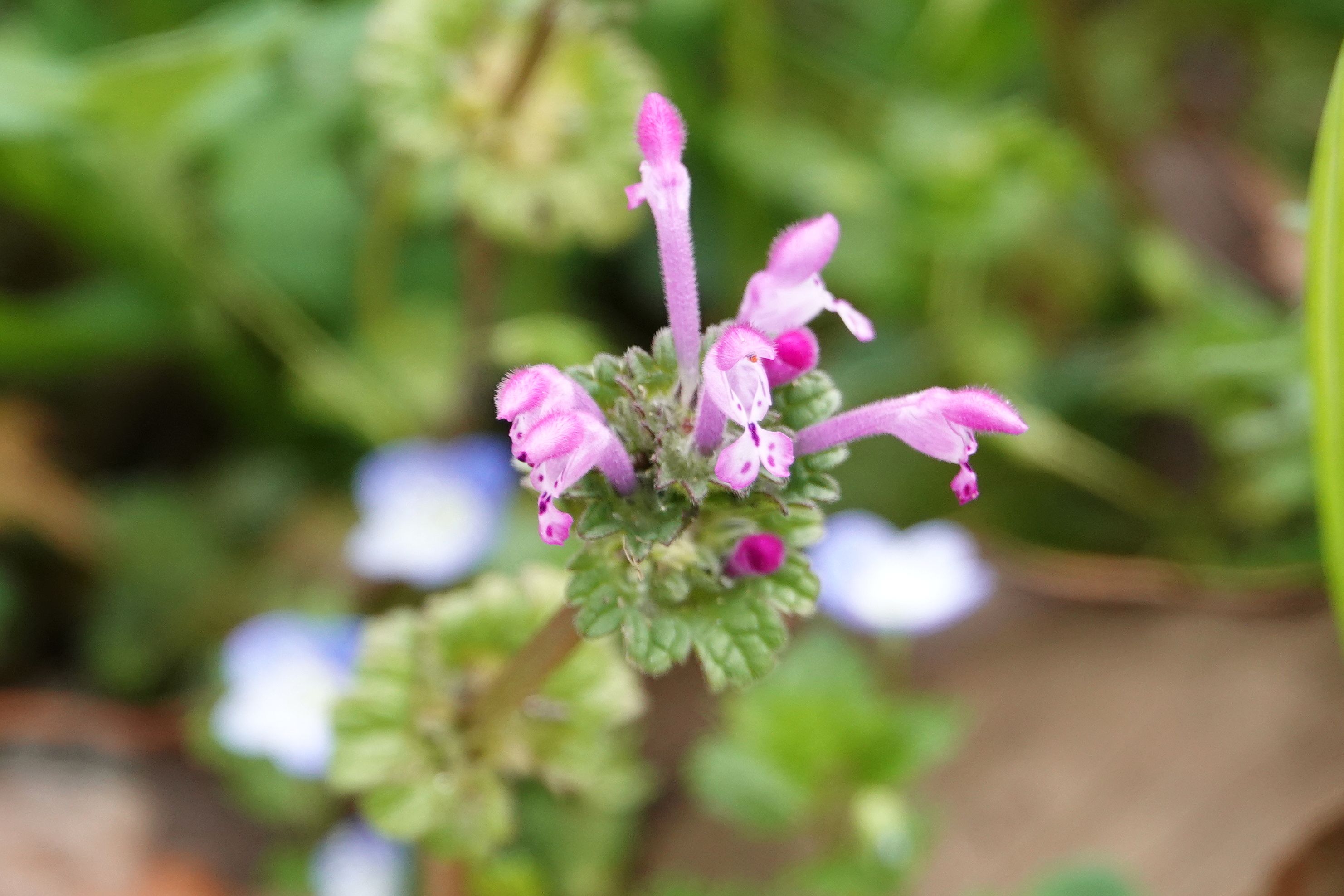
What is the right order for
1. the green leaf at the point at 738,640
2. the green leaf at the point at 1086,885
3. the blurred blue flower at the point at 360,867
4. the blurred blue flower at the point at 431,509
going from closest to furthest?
the green leaf at the point at 738,640
the green leaf at the point at 1086,885
the blurred blue flower at the point at 360,867
the blurred blue flower at the point at 431,509

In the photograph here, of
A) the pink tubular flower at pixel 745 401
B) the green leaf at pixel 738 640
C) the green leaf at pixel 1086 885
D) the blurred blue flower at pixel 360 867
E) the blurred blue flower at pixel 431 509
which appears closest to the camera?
the pink tubular flower at pixel 745 401

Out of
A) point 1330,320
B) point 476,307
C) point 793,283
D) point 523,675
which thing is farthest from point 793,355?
point 476,307

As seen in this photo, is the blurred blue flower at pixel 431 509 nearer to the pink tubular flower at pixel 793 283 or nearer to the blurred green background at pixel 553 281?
the blurred green background at pixel 553 281

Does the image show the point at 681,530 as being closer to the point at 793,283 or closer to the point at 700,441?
the point at 700,441

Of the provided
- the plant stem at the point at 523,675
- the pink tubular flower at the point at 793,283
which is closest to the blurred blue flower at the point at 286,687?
the plant stem at the point at 523,675

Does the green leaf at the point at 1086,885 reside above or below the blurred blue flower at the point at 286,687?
below

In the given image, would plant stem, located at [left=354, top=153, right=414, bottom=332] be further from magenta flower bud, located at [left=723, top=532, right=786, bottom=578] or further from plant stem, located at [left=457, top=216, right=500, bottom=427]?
magenta flower bud, located at [left=723, top=532, right=786, bottom=578]

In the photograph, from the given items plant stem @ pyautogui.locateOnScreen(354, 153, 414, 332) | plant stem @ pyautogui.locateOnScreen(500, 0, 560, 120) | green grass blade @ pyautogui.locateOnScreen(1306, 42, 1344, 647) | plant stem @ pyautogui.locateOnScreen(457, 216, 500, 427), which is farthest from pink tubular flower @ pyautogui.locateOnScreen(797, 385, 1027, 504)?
plant stem @ pyautogui.locateOnScreen(354, 153, 414, 332)
